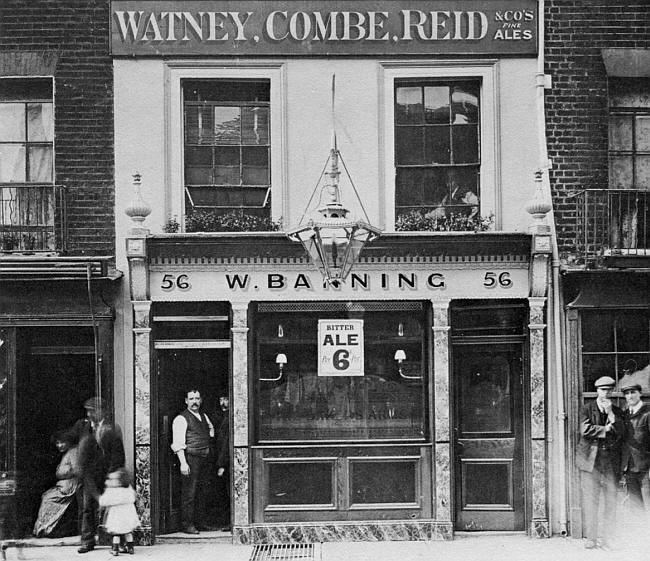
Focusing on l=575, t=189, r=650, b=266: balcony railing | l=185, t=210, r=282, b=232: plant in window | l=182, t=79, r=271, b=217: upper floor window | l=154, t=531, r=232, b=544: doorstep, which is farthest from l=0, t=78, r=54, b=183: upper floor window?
l=575, t=189, r=650, b=266: balcony railing

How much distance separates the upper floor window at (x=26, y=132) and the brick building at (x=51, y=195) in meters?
0.01

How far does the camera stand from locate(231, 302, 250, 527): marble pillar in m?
9.83

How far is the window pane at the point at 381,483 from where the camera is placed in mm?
9977

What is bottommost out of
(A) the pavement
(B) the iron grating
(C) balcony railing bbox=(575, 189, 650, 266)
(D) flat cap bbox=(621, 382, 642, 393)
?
(B) the iron grating

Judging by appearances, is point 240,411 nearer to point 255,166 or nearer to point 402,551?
point 402,551

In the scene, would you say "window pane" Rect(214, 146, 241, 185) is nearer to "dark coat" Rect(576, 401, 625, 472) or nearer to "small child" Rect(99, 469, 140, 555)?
"small child" Rect(99, 469, 140, 555)

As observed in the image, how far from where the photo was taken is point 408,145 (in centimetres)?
1029

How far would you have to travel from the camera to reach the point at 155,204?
1006 centimetres

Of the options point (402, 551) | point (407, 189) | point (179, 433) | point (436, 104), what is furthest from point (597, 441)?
point (179, 433)

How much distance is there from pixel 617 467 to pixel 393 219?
154 inches

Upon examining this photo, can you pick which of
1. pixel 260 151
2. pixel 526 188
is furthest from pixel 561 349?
pixel 260 151

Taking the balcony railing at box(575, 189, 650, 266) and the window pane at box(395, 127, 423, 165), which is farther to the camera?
the window pane at box(395, 127, 423, 165)

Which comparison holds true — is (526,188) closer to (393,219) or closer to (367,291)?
(393,219)

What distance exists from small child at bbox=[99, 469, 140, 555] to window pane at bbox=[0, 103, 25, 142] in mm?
4332
